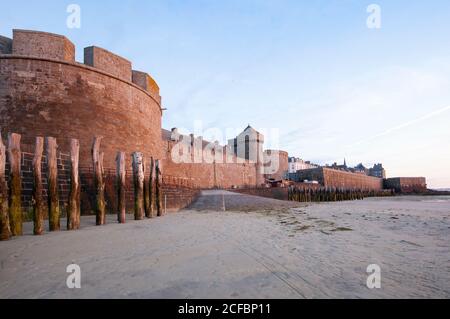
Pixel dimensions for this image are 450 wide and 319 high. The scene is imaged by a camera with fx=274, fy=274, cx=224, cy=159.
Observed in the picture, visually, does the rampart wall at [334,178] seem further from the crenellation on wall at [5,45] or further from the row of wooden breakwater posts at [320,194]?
the crenellation on wall at [5,45]

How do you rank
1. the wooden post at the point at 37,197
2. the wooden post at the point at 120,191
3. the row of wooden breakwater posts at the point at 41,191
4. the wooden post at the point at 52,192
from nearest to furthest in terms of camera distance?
the row of wooden breakwater posts at the point at 41,191 → the wooden post at the point at 37,197 → the wooden post at the point at 52,192 → the wooden post at the point at 120,191

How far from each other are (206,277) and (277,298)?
0.93 metres

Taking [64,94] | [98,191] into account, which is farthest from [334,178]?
[98,191]

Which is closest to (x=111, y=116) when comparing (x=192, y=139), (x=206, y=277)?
(x=206, y=277)

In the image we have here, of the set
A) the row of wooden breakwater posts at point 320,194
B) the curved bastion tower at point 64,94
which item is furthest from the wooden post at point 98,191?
the row of wooden breakwater posts at point 320,194

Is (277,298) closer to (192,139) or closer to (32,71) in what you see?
(32,71)

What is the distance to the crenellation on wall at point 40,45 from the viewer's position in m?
11.4

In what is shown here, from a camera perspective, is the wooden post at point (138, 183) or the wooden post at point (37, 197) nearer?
the wooden post at point (37, 197)

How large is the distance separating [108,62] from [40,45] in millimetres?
2983

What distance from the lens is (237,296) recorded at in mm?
2605

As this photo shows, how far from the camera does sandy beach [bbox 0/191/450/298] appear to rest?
9.05ft

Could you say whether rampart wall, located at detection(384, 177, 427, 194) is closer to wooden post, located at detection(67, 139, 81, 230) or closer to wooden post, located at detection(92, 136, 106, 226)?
wooden post, located at detection(92, 136, 106, 226)

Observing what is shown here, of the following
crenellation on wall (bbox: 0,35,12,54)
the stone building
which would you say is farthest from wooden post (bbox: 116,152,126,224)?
the stone building

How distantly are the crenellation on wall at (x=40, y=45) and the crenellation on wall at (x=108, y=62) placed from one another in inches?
40.7
